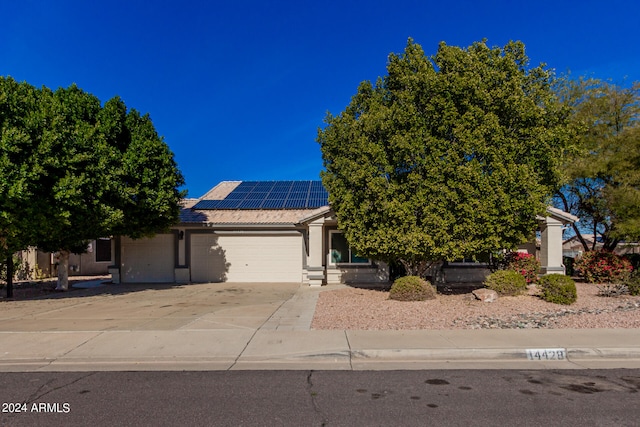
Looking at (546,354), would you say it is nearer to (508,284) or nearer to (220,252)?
(508,284)

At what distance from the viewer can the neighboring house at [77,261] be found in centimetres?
2281

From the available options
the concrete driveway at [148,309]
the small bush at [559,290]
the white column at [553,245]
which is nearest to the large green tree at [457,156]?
the small bush at [559,290]

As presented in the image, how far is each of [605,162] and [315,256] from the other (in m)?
11.8

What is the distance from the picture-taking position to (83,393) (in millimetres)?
5438

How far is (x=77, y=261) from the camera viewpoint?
24500 millimetres

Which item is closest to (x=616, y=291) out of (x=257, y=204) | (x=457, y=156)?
(x=457, y=156)

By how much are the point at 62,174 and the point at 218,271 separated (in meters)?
8.74

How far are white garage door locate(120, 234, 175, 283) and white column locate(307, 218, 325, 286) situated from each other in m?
7.11

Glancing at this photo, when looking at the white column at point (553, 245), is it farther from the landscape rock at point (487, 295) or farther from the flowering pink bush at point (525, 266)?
the landscape rock at point (487, 295)

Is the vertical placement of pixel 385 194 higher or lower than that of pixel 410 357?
higher

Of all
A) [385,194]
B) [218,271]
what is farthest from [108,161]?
[385,194]

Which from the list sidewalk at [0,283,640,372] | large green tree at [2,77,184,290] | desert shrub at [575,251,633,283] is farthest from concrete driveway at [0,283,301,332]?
desert shrub at [575,251,633,283]

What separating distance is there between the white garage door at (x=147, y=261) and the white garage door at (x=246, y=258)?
3.87ft

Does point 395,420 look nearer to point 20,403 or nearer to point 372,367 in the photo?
point 372,367
